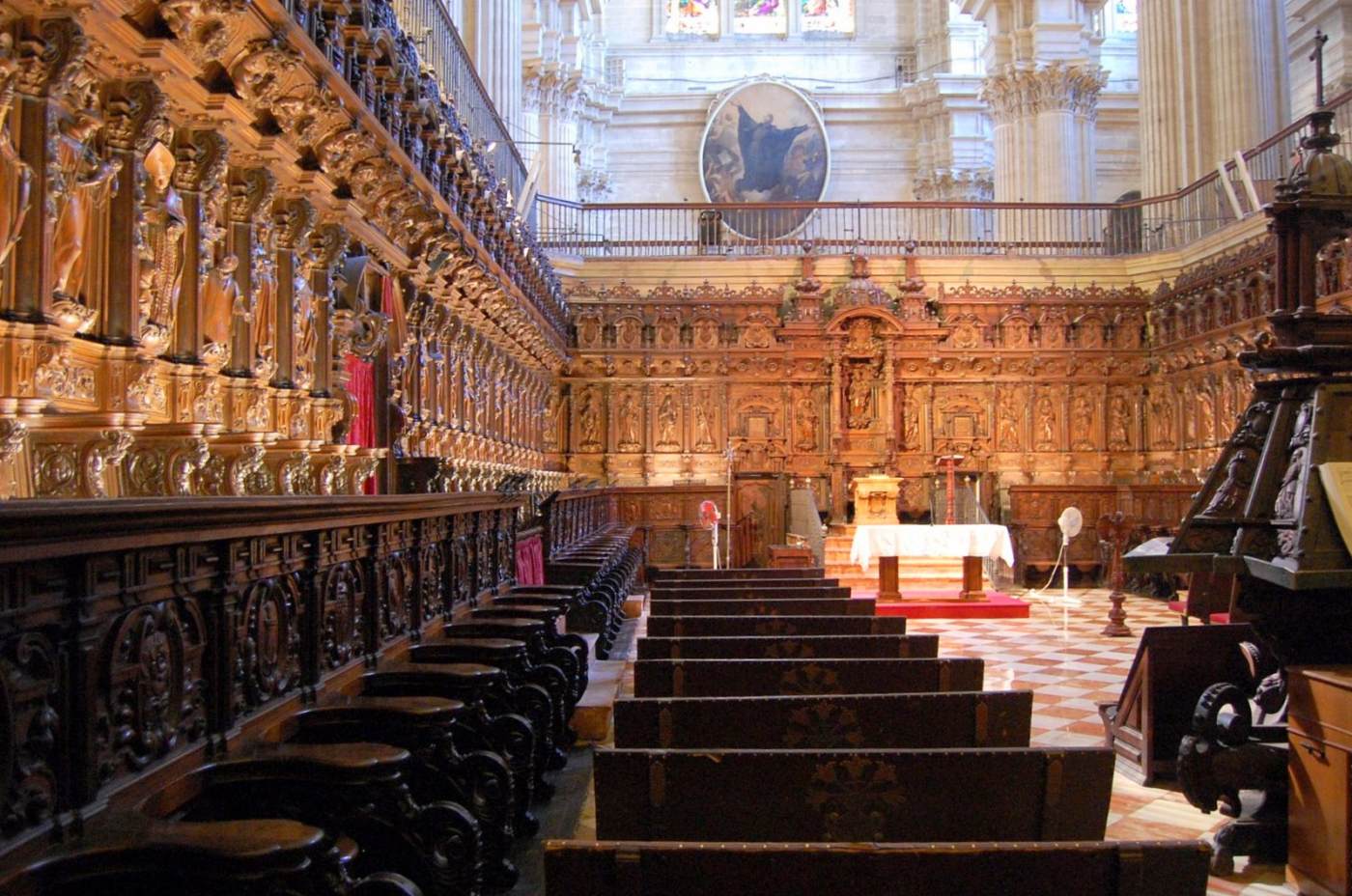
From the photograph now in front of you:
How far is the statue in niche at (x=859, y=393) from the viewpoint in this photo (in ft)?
56.2

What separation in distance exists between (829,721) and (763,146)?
29.4 meters

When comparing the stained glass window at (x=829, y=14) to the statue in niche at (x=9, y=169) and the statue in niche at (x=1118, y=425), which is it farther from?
the statue in niche at (x=9, y=169)

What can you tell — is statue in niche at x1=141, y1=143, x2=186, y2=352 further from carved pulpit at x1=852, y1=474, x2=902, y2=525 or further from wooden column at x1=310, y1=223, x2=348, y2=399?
carved pulpit at x1=852, y1=474, x2=902, y2=525

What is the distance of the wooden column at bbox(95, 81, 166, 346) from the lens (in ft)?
12.2

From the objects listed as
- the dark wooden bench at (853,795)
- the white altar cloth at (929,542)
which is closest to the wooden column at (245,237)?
the dark wooden bench at (853,795)

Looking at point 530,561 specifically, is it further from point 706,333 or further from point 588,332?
point 706,333

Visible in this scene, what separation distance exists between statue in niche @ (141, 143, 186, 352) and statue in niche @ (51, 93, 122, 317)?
11.7 inches

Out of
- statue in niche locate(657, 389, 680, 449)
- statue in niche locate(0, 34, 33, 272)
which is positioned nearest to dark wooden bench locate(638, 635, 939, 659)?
statue in niche locate(0, 34, 33, 272)

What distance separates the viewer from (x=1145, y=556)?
3701mm

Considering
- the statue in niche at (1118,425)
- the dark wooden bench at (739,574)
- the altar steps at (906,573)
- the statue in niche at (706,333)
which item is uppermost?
the statue in niche at (706,333)

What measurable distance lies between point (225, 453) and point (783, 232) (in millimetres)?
25224

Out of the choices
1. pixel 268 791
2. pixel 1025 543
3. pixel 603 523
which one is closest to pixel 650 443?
pixel 603 523

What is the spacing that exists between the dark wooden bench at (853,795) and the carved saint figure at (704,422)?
1474cm

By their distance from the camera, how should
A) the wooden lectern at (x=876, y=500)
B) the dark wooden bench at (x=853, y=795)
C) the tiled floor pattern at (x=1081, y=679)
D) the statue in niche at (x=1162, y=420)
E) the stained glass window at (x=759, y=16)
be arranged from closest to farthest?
the dark wooden bench at (x=853, y=795) < the tiled floor pattern at (x=1081, y=679) < the wooden lectern at (x=876, y=500) < the statue in niche at (x=1162, y=420) < the stained glass window at (x=759, y=16)
